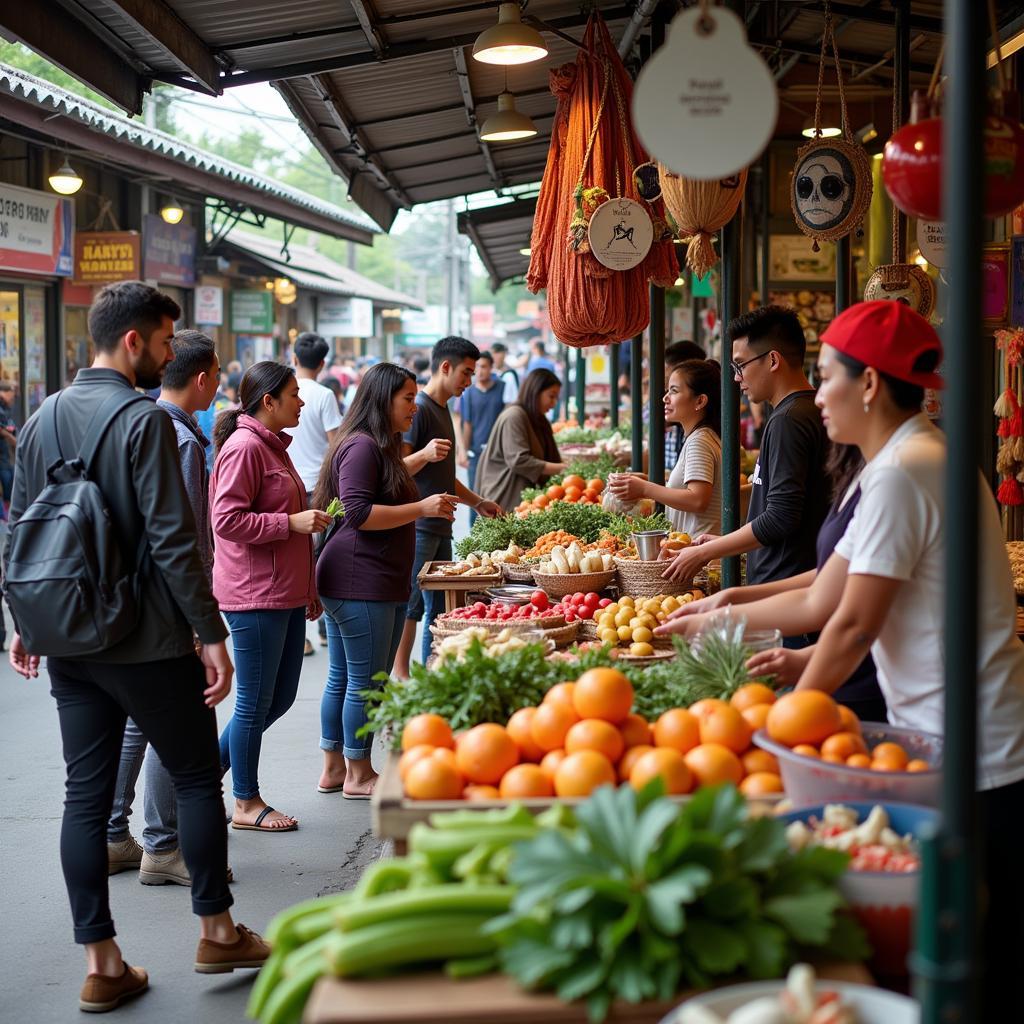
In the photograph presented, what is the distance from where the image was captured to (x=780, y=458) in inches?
178

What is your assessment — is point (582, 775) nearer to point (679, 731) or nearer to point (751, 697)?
point (679, 731)

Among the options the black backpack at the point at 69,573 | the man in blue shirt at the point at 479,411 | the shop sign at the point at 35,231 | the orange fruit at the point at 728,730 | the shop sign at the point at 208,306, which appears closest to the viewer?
the orange fruit at the point at 728,730

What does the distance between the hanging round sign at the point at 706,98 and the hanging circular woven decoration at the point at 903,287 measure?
12.6ft

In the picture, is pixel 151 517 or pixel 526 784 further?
pixel 151 517

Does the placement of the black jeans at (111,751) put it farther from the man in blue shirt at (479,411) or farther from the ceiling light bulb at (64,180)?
the ceiling light bulb at (64,180)

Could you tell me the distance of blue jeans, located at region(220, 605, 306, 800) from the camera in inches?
209

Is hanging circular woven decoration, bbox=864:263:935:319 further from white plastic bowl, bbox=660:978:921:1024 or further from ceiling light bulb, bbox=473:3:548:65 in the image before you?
white plastic bowl, bbox=660:978:921:1024

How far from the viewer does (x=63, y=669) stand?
150 inches

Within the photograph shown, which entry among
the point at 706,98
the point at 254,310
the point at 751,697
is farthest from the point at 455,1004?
the point at 254,310

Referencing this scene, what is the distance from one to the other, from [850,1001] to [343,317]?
28.7 metres

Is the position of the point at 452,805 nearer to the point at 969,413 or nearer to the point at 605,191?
the point at 969,413

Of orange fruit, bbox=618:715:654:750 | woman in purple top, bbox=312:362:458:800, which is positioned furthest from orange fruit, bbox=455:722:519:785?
woman in purple top, bbox=312:362:458:800

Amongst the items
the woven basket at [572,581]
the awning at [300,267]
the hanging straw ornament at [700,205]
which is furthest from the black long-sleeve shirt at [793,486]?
the awning at [300,267]

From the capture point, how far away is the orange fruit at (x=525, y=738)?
2768 mm
